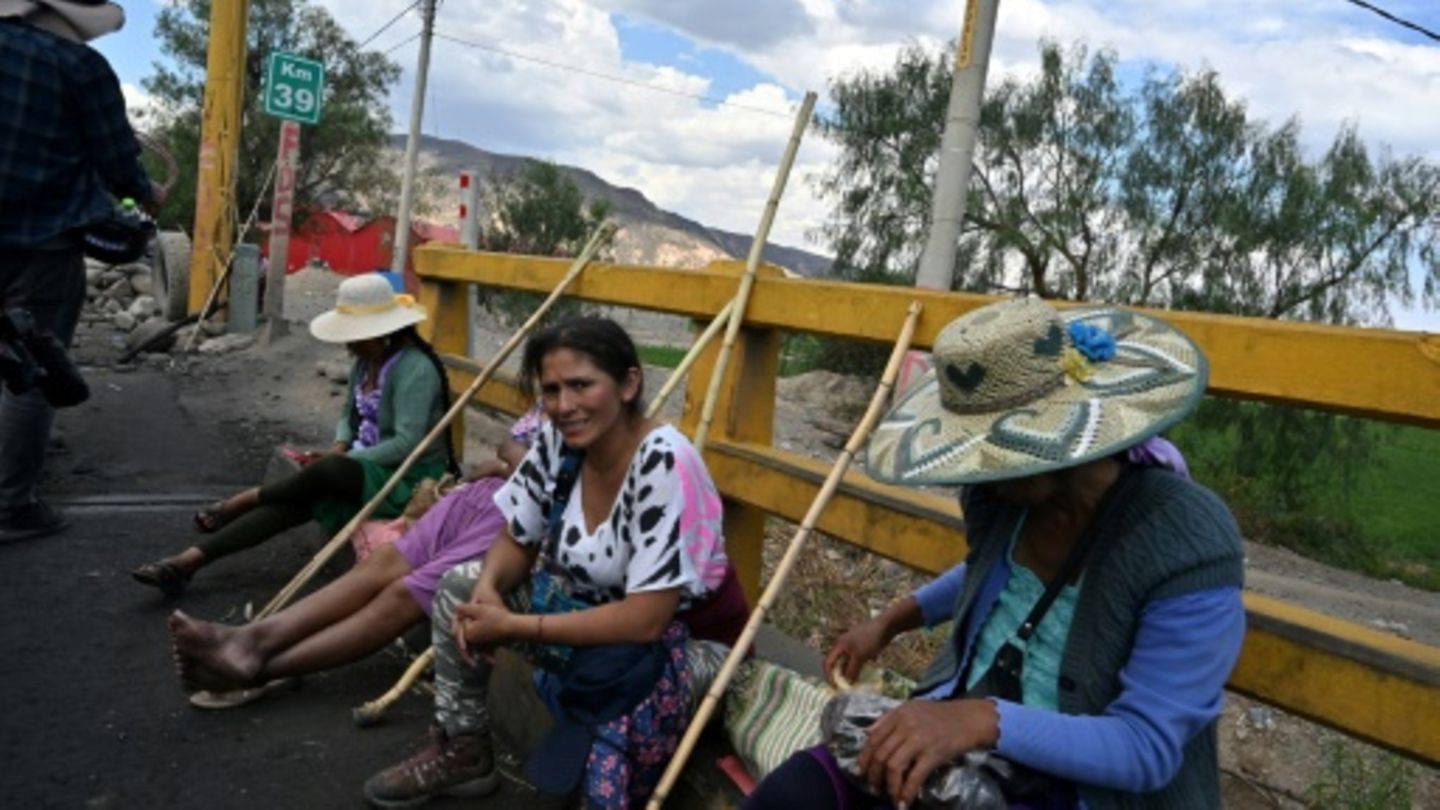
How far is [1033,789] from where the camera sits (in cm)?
161

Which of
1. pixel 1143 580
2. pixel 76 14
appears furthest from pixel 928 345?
pixel 76 14

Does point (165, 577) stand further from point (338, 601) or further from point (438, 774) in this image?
point (438, 774)

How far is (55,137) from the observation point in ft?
13.8

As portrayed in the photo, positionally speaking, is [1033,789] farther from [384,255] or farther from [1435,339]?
[384,255]

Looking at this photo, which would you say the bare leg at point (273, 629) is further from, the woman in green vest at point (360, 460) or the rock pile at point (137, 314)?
the rock pile at point (137, 314)

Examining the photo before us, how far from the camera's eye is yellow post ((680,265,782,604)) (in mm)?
3365

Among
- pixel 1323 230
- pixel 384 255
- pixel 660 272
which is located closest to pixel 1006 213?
pixel 1323 230

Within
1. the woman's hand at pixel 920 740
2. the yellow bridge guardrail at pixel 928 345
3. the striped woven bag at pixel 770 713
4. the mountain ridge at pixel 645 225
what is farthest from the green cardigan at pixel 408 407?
the mountain ridge at pixel 645 225

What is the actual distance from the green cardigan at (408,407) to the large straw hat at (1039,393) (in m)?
2.52

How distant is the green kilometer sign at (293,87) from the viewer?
10562 millimetres

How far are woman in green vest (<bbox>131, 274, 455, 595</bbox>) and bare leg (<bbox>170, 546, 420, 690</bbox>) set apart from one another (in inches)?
31.2

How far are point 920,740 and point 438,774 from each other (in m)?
1.46

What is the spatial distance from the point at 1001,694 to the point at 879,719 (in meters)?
0.25

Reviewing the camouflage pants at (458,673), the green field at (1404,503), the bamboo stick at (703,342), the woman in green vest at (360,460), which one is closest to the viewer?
the camouflage pants at (458,673)
